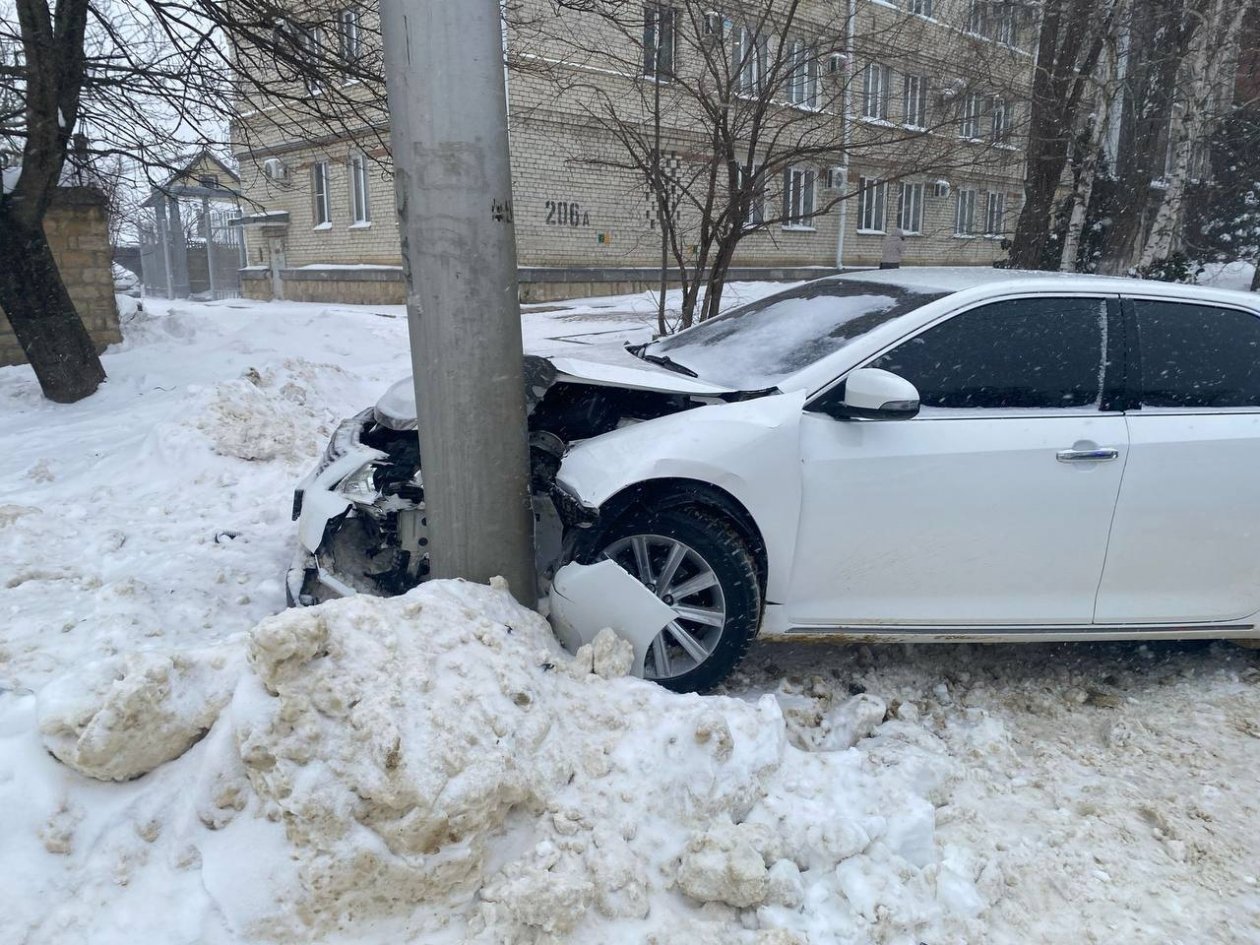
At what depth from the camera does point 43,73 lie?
7.14m

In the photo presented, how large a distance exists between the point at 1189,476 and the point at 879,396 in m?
1.32

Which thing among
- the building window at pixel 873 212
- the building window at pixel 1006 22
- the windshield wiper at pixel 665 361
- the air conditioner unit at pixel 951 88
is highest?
the building window at pixel 1006 22

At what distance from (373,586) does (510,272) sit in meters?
1.43

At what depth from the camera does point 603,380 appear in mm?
3592

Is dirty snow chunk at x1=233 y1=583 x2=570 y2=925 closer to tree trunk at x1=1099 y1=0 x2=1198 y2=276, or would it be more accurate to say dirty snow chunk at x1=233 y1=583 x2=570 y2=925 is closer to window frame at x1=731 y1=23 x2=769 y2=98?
window frame at x1=731 y1=23 x2=769 y2=98

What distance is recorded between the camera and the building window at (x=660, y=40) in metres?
8.88

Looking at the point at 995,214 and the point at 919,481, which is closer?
the point at 919,481

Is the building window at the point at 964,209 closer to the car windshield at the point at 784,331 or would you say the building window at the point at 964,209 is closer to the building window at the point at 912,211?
the building window at the point at 912,211

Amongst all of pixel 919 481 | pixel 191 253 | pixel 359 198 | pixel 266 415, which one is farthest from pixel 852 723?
pixel 191 253

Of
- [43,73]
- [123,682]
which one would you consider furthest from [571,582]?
[43,73]

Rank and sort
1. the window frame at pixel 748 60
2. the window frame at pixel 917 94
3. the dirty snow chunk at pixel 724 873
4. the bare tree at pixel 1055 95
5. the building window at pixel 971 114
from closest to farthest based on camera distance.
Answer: the dirty snow chunk at pixel 724 873 < the window frame at pixel 748 60 < the building window at pixel 971 114 < the window frame at pixel 917 94 < the bare tree at pixel 1055 95

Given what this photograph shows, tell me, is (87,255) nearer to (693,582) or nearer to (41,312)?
(41,312)

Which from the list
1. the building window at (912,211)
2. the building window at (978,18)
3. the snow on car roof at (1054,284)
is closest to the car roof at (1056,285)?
the snow on car roof at (1054,284)

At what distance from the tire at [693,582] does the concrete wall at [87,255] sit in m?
8.37
